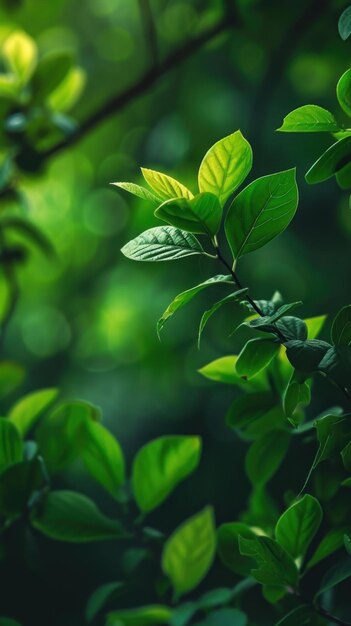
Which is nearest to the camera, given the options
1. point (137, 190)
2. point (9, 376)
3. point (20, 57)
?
point (137, 190)

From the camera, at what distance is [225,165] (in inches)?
15.3

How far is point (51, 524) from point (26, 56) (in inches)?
22.5

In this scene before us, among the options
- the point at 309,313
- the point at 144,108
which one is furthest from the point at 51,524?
the point at 144,108

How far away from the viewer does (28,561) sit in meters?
0.52

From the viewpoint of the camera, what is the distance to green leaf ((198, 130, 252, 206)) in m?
0.38

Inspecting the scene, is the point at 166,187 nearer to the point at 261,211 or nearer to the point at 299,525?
the point at 261,211

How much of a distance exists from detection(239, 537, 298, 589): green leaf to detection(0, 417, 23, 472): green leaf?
0.18m

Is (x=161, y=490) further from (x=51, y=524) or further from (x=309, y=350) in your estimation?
(x=309, y=350)

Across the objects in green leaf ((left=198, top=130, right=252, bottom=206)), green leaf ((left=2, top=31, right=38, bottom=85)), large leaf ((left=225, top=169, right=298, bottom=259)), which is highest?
green leaf ((left=2, top=31, right=38, bottom=85))

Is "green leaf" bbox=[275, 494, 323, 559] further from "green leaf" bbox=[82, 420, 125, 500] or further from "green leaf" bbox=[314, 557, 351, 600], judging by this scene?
"green leaf" bbox=[82, 420, 125, 500]

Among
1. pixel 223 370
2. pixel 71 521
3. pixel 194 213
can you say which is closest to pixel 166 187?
pixel 194 213

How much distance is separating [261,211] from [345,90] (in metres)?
0.08

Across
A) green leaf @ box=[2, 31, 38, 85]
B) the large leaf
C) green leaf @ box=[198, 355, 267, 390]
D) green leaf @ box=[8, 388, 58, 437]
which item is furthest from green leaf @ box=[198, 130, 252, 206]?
green leaf @ box=[2, 31, 38, 85]

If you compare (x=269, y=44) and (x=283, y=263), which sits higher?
(x=269, y=44)
